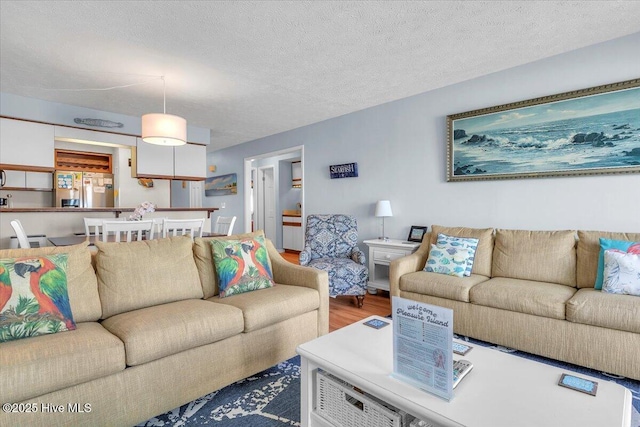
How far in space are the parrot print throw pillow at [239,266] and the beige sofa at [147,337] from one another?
3.1 inches

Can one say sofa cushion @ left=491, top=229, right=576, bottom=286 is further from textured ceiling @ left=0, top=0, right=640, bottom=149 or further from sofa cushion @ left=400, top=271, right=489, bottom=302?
textured ceiling @ left=0, top=0, right=640, bottom=149

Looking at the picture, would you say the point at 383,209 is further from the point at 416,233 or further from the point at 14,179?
the point at 14,179

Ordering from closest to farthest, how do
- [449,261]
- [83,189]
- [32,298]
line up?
[32,298] → [449,261] → [83,189]

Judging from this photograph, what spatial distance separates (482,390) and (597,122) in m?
2.73

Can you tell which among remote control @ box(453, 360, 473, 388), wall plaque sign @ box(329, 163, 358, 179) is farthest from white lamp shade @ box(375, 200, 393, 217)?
remote control @ box(453, 360, 473, 388)

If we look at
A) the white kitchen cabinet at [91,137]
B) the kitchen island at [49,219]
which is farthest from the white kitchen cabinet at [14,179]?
the kitchen island at [49,219]

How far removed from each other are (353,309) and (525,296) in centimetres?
165

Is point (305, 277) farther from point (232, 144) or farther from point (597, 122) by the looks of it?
point (232, 144)

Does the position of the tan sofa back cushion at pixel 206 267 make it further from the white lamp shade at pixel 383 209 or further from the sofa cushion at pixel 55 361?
the white lamp shade at pixel 383 209

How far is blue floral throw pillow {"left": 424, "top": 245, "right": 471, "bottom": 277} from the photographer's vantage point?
294 centimetres

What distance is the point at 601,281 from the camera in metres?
2.40

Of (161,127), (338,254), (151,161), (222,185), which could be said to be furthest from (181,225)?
(222,185)

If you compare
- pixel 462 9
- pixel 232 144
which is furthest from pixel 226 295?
pixel 232 144

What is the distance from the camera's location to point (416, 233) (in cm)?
392
